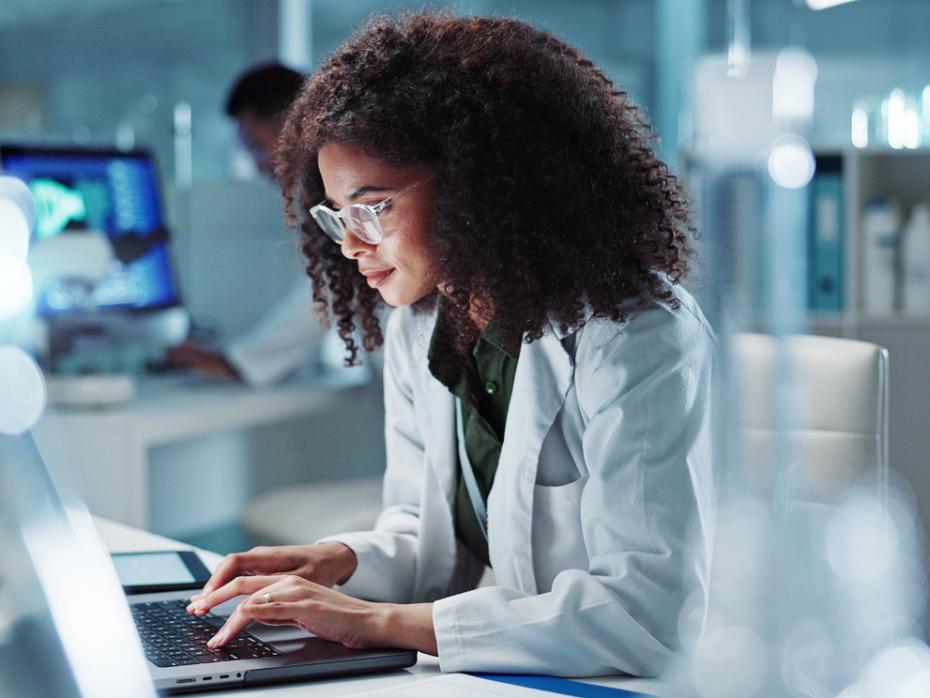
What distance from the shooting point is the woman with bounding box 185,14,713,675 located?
1036 mm

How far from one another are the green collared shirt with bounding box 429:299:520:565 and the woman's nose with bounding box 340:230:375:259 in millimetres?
165

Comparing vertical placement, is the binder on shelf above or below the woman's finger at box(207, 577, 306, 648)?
above

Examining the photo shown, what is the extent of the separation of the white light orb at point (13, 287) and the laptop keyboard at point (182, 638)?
50 cm

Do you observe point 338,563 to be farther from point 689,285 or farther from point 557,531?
point 689,285

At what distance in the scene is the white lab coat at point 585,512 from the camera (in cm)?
103

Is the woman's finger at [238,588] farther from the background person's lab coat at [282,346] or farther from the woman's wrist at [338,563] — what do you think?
the background person's lab coat at [282,346]

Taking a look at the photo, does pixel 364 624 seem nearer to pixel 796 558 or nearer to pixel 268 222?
pixel 796 558

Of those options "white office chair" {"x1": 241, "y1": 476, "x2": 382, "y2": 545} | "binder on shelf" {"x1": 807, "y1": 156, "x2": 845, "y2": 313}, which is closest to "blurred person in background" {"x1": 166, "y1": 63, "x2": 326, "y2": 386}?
"white office chair" {"x1": 241, "y1": 476, "x2": 382, "y2": 545}

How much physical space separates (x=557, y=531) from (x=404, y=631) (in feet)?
0.77

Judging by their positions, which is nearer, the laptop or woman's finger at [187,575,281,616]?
the laptop

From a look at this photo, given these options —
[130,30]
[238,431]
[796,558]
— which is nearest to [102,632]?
[796,558]

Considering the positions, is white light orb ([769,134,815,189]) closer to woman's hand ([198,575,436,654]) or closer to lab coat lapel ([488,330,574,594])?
lab coat lapel ([488,330,574,594])

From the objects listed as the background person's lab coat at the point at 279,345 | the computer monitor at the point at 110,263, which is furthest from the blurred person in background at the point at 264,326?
the computer monitor at the point at 110,263

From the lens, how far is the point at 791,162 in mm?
3477
